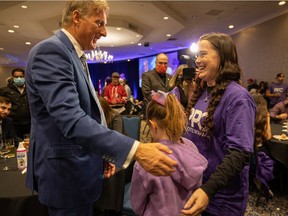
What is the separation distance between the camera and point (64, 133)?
800 mm

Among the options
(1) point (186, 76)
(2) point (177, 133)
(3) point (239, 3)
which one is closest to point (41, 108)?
(2) point (177, 133)

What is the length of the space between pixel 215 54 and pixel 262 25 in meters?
7.32

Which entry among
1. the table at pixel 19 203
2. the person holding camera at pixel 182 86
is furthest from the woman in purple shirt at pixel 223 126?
the person holding camera at pixel 182 86

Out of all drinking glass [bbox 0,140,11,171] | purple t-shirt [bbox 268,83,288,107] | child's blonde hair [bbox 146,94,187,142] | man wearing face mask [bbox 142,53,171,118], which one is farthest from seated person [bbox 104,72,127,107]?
child's blonde hair [bbox 146,94,187,142]

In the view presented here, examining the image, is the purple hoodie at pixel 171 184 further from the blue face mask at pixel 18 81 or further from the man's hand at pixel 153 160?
the blue face mask at pixel 18 81

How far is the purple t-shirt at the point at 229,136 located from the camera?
1.01 metres

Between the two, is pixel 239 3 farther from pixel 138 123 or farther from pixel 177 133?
pixel 177 133

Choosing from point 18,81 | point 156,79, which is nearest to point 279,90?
point 156,79

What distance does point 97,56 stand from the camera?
10352 millimetres

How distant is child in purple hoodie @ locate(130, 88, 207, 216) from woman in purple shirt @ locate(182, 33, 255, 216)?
0.09 m

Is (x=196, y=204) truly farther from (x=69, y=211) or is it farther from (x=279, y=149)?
(x=279, y=149)

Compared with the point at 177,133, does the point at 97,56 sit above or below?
above

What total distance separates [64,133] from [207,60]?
0.80 meters

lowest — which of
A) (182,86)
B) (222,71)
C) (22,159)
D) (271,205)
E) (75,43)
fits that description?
(271,205)
